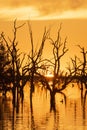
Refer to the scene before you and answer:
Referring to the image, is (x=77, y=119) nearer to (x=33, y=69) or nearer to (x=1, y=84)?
(x=33, y=69)

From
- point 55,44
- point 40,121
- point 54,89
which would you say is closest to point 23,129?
point 40,121

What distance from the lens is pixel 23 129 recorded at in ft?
A: 68.1

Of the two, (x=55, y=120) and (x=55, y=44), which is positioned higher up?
(x=55, y=44)

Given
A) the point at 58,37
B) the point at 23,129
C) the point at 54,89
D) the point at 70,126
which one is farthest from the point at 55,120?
the point at 58,37

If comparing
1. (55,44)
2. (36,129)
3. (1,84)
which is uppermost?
(55,44)

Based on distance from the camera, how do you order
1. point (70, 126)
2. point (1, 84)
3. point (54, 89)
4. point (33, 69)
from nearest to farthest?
point (70, 126) < point (33, 69) < point (54, 89) < point (1, 84)

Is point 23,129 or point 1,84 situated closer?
point 23,129

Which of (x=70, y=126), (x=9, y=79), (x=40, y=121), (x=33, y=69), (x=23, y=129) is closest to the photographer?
(x=23, y=129)

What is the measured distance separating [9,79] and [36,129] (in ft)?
74.1

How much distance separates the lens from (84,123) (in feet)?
76.6

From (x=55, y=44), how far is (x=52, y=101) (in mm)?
5668

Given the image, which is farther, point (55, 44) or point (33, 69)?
point (55, 44)

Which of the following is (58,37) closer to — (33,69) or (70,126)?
(33,69)

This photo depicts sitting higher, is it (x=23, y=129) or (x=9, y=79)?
(x=9, y=79)
